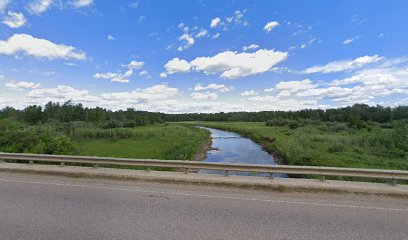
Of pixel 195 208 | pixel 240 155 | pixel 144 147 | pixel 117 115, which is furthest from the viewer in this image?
pixel 117 115

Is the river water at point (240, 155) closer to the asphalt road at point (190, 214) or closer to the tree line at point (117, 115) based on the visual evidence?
the asphalt road at point (190, 214)

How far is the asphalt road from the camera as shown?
5047 mm

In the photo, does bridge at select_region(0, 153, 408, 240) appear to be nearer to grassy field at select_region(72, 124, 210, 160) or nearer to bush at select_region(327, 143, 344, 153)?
grassy field at select_region(72, 124, 210, 160)

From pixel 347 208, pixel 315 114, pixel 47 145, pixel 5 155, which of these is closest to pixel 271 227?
pixel 347 208

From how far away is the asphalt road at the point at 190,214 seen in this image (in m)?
5.05

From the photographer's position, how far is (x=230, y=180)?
8594 mm

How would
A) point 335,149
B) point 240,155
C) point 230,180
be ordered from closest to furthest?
1. point 230,180
2. point 335,149
3. point 240,155

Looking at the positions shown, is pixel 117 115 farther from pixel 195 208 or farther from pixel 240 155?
pixel 195 208

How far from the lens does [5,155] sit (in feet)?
39.0

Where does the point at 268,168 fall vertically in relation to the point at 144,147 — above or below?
above

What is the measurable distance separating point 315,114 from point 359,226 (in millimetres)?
114708

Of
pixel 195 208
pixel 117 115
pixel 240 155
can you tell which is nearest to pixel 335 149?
pixel 240 155

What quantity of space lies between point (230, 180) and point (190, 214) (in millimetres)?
2899

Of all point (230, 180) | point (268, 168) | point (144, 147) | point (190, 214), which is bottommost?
point (144, 147)
